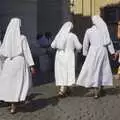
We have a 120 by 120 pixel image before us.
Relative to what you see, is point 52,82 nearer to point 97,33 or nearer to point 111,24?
point 97,33

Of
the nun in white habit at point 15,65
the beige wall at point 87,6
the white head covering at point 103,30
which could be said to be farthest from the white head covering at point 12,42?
the beige wall at point 87,6

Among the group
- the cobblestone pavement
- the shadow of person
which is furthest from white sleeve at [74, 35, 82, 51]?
Result: the shadow of person

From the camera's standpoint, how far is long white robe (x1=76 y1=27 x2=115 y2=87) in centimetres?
1277

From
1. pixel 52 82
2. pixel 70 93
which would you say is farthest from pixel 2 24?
pixel 70 93

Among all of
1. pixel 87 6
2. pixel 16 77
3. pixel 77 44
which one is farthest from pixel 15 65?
pixel 87 6

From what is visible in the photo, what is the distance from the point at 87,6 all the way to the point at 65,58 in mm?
13702

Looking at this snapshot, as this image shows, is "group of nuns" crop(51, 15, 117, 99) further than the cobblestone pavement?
Yes

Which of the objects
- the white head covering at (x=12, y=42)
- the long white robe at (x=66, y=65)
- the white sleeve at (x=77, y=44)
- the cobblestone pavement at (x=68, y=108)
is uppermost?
the white head covering at (x=12, y=42)

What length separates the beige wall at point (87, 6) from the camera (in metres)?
26.0

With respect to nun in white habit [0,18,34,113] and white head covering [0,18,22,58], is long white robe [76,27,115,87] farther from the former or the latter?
white head covering [0,18,22,58]

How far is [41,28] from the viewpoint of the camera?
79.8 ft

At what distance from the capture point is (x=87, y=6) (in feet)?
86.3

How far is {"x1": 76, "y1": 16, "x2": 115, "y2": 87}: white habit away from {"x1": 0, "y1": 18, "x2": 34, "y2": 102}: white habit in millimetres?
2236

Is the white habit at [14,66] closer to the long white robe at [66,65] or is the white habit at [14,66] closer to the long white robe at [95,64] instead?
the long white robe at [66,65]
